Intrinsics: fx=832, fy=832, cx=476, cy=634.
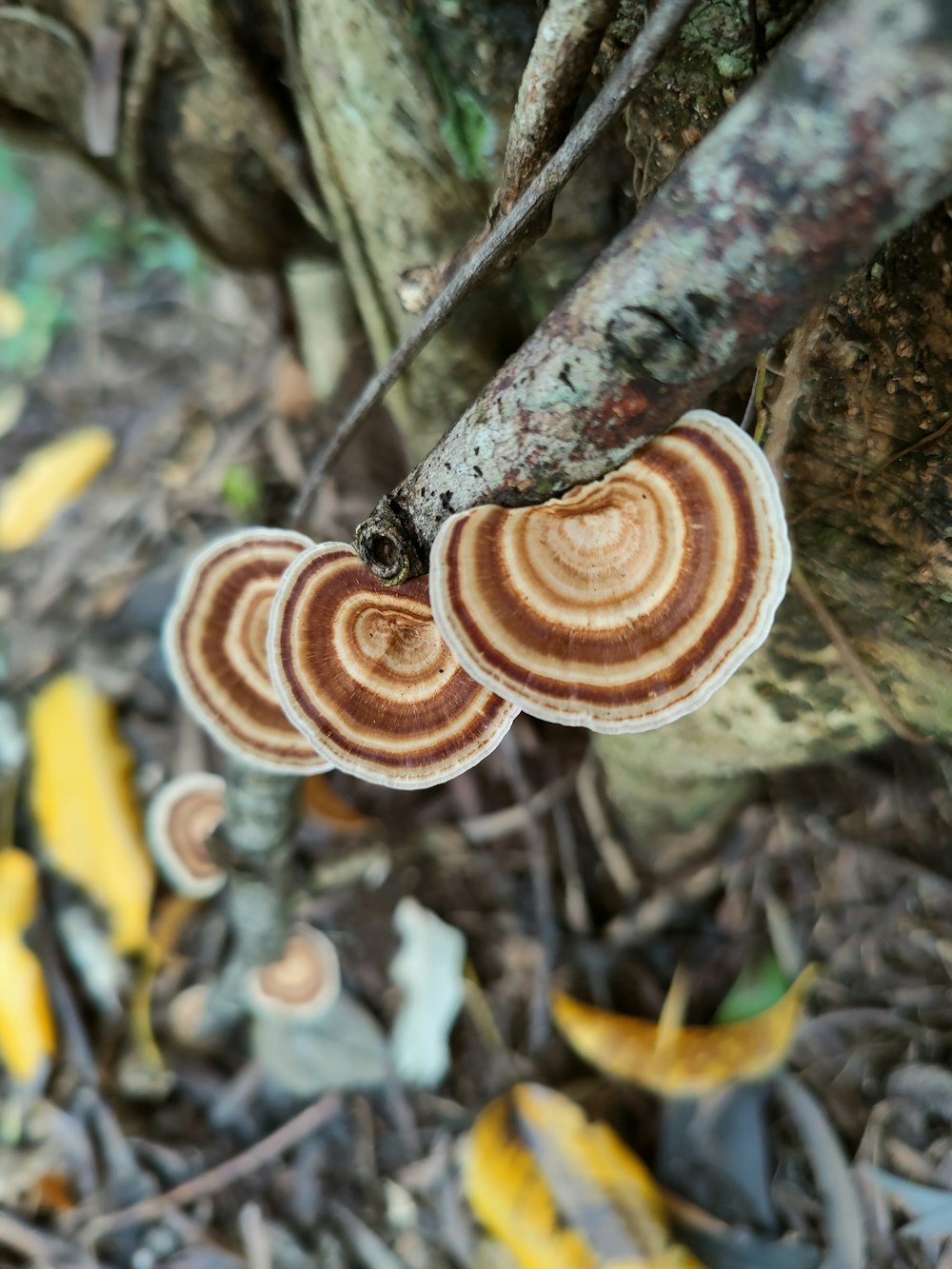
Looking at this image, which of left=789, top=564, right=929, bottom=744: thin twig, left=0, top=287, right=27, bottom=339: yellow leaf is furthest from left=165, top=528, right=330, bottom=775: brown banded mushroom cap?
left=0, top=287, right=27, bottom=339: yellow leaf

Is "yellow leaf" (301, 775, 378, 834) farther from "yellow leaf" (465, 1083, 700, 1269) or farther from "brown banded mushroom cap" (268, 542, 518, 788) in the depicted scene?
"brown banded mushroom cap" (268, 542, 518, 788)

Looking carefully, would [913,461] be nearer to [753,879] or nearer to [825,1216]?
[753,879]

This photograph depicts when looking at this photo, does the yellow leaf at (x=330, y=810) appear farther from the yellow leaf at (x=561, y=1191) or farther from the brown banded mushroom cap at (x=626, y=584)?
the brown banded mushroom cap at (x=626, y=584)

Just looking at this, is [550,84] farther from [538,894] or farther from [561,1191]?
[561,1191]

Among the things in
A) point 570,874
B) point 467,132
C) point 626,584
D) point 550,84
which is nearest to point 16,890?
point 570,874

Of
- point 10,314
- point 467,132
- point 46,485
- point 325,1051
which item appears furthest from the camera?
point 10,314

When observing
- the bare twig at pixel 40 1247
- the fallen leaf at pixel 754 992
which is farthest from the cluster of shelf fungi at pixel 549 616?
the bare twig at pixel 40 1247
